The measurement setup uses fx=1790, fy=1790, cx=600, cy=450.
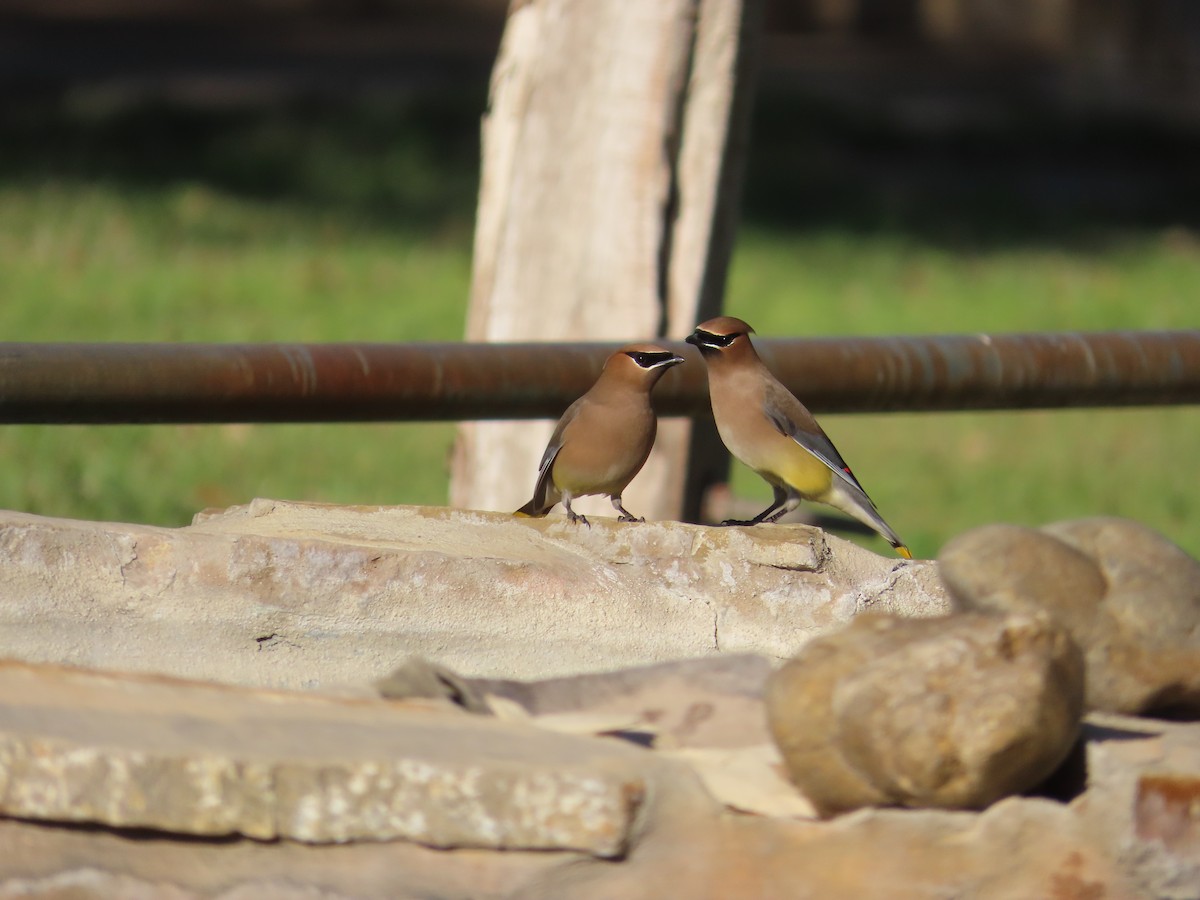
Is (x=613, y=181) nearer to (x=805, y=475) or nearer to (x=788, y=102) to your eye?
(x=805, y=475)

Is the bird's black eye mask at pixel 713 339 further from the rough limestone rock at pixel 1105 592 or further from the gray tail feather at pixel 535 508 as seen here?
the rough limestone rock at pixel 1105 592

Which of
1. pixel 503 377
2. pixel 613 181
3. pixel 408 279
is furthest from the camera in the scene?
pixel 408 279

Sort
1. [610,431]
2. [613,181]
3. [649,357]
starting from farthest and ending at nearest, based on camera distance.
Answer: [613,181]
[610,431]
[649,357]

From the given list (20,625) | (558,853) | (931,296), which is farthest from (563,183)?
(931,296)

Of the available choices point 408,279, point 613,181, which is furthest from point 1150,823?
point 408,279

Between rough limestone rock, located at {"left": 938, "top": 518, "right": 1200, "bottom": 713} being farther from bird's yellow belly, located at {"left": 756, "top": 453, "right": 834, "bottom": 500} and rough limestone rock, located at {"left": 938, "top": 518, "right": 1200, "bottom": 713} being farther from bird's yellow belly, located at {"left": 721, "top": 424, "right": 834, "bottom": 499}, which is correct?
bird's yellow belly, located at {"left": 756, "top": 453, "right": 834, "bottom": 500}

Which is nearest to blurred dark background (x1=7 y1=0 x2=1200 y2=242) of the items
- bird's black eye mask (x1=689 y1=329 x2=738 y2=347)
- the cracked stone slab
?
bird's black eye mask (x1=689 y1=329 x2=738 y2=347)

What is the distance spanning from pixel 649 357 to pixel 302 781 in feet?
5.14

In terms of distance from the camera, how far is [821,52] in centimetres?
1922

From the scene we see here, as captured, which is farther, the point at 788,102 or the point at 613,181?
the point at 788,102

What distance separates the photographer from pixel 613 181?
4.87 metres

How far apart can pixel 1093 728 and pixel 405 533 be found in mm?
1087

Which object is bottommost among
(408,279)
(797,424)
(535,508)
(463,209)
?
(535,508)

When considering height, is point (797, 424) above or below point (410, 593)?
above
